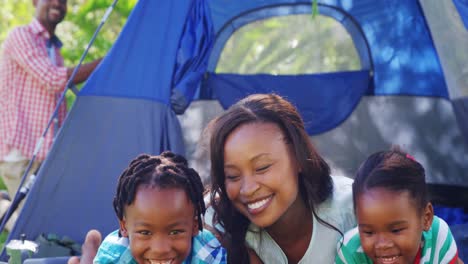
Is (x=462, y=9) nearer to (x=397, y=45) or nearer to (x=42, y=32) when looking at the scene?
(x=397, y=45)

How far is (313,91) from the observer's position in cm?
391

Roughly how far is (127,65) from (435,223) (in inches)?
62.8

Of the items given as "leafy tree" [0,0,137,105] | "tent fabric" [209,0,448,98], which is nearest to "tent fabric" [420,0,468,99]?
"tent fabric" [209,0,448,98]

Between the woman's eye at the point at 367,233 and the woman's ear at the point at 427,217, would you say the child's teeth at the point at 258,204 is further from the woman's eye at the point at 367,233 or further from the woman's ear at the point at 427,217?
the woman's ear at the point at 427,217

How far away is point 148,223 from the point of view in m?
2.24

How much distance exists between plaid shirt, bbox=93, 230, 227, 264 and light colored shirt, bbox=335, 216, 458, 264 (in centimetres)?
40

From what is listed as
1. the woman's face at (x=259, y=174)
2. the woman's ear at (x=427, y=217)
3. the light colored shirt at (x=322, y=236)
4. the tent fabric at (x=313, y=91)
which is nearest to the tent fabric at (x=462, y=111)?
the tent fabric at (x=313, y=91)

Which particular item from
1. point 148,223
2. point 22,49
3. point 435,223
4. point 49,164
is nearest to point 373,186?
point 435,223

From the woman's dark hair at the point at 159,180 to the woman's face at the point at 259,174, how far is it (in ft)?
0.38

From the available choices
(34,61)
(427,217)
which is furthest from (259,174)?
(34,61)

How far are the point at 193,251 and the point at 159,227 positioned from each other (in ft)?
0.74

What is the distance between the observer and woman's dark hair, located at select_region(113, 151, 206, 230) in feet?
7.63

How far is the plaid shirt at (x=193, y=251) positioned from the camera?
238cm

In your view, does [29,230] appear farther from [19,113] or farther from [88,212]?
[19,113]
